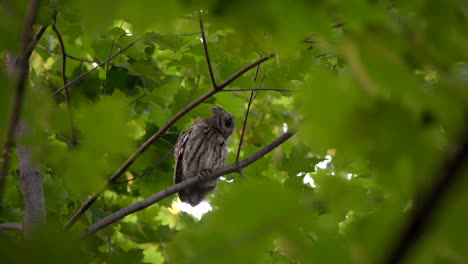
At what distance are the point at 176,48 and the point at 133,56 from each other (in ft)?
0.93

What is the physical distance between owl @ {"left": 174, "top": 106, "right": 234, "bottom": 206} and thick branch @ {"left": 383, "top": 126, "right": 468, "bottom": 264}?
3.77 metres

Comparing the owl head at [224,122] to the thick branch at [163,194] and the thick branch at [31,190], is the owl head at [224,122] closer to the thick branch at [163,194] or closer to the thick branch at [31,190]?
the thick branch at [163,194]

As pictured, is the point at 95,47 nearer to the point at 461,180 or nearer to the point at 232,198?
the point at 232,198

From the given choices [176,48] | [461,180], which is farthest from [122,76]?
[461,180]

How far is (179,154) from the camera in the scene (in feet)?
14.6

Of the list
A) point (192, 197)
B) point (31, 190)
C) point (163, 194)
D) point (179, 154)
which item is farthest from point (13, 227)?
point (192, 197)

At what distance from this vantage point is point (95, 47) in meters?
2.94

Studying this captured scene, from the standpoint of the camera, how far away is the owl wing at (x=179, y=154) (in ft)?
14.5

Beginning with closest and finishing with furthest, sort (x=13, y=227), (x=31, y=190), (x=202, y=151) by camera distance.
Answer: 1. (x=31, y=190)
2. (x=13, y=227)
3. (x=202, y=151)

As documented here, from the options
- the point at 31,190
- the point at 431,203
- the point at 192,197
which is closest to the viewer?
the point at 431,203

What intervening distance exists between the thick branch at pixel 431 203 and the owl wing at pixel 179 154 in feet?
12.4

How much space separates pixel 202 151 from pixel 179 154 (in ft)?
0.69

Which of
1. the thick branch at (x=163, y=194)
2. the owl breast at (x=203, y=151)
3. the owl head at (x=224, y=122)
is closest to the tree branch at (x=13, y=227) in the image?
the thick branch at (x=163, y=194)

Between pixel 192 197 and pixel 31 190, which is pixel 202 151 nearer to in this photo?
pixel 192 197
